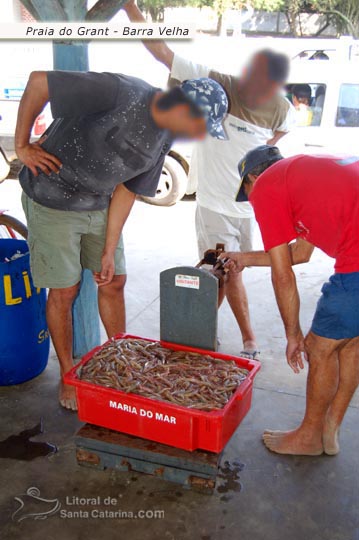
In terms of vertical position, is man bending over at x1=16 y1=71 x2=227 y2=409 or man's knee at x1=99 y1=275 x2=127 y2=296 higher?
man bending over at x1=16 y1=71 x2=227 y2=409

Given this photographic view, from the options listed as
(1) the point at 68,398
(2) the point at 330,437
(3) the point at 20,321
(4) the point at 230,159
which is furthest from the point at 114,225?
(2) the point at 330,437

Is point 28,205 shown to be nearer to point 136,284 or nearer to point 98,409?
point 98,409

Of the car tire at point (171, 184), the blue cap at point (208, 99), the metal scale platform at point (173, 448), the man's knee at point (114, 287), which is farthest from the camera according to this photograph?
the car tire at point (171, 184)

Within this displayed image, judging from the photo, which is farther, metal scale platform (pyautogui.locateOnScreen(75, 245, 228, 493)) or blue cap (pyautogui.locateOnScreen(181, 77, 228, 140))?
metal scale platform (pyautogui.locateOnScreen(75, 245, 228, 493))

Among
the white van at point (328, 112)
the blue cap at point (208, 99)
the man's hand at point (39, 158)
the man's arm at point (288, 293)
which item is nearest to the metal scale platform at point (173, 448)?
the man's arm at point (288, 293)

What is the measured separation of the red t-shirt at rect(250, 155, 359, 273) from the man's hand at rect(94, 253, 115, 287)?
1008mm

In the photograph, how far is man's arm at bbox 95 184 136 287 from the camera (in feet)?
9.11

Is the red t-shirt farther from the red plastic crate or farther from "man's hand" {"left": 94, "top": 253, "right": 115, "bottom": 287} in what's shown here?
"man's hand" {"left": 94, "top": 253, "right": 115, "bottom": 287}

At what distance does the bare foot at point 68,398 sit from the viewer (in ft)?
9.27

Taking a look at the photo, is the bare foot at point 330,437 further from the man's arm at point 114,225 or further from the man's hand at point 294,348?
the man's arm at point 114,225

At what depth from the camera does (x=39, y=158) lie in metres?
2.47

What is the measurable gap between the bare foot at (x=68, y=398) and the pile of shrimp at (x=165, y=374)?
19.4 inches

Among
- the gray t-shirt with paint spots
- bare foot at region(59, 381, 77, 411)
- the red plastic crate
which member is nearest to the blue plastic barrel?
bare foot at region(59, 381, 77, 411)

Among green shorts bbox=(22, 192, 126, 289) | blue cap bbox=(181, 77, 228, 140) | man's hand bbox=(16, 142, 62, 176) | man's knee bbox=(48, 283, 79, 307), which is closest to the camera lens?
blue cap bbox=(181, 77, 228, 140)
